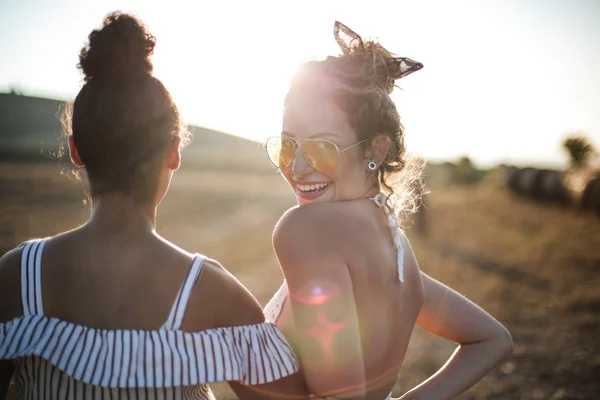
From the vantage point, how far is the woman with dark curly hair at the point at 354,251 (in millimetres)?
1908

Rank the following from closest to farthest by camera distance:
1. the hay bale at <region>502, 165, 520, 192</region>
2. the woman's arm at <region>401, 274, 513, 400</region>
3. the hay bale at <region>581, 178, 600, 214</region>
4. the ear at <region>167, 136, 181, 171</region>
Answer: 1. the ear at <region>167, 136, 181, 171</region>
2. the woman's arm at <region>401, 274, 513, 400</region>
3. the hay bale at <region>581, 178, 600, 214</region>
4. the hay bale at <region>502, 165, 520, 192</region>

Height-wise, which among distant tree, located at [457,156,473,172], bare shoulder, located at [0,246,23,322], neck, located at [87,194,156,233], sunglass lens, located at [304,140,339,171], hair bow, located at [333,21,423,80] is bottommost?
distant tree, located at [457,156,473,172]

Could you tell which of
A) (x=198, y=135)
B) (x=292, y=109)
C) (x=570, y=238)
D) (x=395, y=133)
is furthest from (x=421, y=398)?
(x=198, y=135)

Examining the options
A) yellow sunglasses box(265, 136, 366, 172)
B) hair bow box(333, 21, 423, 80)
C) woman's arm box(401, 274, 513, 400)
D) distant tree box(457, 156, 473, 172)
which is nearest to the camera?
yellow sunglasses box(265, 136, 366, 172)

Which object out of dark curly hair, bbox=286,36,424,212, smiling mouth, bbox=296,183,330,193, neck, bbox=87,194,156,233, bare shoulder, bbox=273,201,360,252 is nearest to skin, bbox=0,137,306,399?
Answer: neck, bbox=87,194,156,233

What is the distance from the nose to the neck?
68 centimetres

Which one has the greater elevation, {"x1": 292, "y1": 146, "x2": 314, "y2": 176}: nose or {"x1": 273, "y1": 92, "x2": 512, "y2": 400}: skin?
{"x1": 292, "y1": 146, "x2": 314, "y2": 176}: nose

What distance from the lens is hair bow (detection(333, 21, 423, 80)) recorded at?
2.36 meters

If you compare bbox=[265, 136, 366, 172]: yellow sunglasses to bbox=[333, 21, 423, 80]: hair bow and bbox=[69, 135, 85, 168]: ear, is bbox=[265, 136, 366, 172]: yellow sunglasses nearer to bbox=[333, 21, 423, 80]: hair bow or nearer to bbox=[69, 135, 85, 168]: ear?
bbox=[333, 21, 423, 80]: hair bow

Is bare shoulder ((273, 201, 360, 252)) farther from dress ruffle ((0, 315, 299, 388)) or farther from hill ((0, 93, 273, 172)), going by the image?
hill ((0, 93, 273, 172))

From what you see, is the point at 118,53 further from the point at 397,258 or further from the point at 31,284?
the point at 397,258

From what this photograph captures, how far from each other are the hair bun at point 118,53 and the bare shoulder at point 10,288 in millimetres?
661

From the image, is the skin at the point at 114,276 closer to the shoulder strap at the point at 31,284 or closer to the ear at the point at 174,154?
the shoulder strap at the point at 31,284

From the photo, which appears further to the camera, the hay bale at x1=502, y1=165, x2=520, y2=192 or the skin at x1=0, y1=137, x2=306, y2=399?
the hay bale at x1=502, y1=165, x2=520, y2=192
